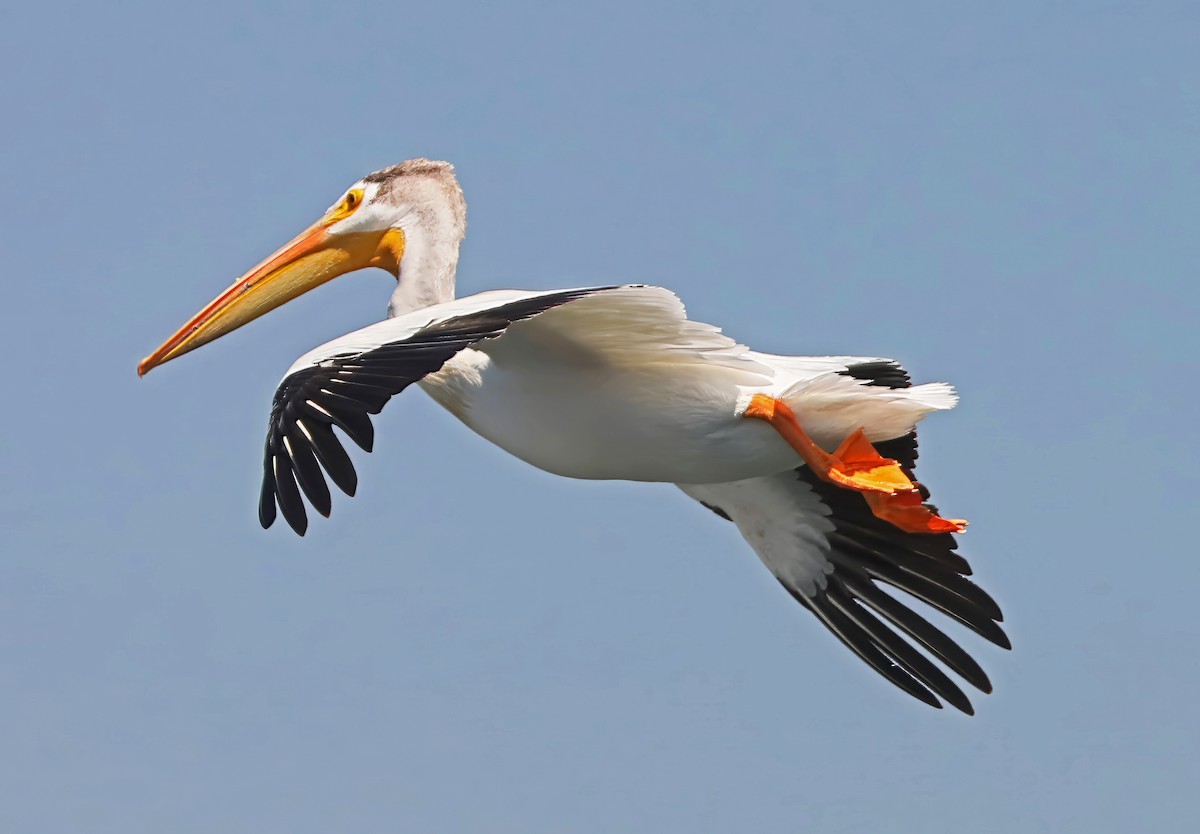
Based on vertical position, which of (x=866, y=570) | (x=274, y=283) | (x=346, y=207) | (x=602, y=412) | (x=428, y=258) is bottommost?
(x=866, y=570)

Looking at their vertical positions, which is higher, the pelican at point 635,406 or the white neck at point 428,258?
the white neck at point 428,258

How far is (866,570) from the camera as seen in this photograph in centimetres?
924

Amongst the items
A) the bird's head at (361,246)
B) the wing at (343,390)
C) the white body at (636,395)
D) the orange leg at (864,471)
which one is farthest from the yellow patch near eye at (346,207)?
the orange leg at (864,471)

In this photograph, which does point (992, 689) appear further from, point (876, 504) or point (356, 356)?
point (356, 356)

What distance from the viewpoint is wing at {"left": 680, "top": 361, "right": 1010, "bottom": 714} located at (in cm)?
891

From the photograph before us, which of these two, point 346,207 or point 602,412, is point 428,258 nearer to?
point 346,207

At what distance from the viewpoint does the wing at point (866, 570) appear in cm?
891

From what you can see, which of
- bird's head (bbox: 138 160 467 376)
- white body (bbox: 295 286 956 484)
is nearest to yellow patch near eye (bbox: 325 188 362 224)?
bird's head (bbox: 138 160 467 376)

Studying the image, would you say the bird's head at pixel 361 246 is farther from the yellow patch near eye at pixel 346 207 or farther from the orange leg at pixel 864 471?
the orange leg at pixel 864 471

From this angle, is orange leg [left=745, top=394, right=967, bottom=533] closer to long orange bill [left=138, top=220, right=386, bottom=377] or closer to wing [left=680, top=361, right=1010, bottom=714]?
wing [left=680, top=361, right=1010, bottom=714]

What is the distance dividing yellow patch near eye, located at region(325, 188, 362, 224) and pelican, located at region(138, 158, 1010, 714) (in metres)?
0.01

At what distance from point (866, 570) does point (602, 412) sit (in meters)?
2.44

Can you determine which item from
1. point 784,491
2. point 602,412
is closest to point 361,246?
point 602,412

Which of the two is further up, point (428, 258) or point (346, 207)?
point (346, 207)
